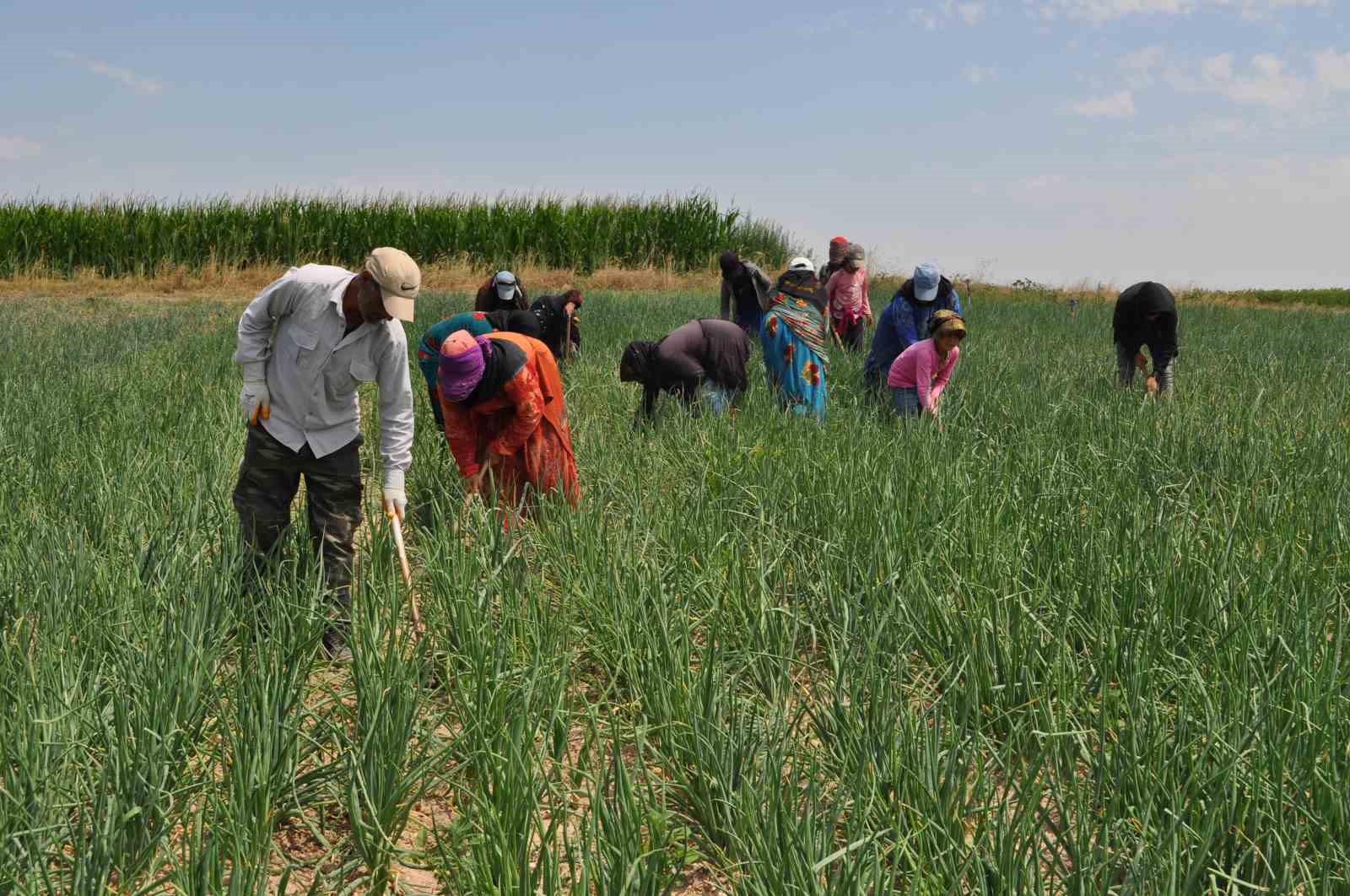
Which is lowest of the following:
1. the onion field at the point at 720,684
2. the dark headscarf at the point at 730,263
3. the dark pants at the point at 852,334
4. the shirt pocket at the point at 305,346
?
the onion field at the point at 720,684

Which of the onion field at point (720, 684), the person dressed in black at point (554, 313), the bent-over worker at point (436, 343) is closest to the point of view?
the onion field at point (720, 684)

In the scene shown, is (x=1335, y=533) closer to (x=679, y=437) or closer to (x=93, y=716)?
(x=679, y=437)

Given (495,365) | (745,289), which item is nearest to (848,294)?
(745,289)

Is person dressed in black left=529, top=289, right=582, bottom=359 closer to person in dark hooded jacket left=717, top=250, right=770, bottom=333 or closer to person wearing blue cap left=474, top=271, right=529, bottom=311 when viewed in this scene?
person wearing blue cap left=474, top=271, right=529, bottom=311

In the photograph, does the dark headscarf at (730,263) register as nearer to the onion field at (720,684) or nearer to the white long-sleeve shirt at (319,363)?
the onion field at (720,684)

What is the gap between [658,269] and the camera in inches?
943

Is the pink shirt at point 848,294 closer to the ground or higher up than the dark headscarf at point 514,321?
higher up

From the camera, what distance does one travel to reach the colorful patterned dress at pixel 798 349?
19.1ft

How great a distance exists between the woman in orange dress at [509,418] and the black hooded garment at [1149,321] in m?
4.17

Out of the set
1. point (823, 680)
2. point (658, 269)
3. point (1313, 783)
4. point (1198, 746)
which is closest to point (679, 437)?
point (823, 680)

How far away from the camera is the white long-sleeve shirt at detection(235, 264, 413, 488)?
122 inches

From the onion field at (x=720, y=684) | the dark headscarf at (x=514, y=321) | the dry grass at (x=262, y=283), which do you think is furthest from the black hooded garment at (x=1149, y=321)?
the dry grass at (x=262, y=283)

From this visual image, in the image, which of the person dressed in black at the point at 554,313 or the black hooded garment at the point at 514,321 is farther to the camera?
the person dressed in black at the point at 554,313

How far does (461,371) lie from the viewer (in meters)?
3.64
